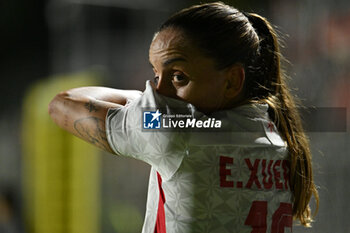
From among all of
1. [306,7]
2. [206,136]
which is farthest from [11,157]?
[306,7]

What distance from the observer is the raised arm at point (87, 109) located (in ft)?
2.29

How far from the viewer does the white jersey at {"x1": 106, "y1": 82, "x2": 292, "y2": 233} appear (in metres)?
0.66

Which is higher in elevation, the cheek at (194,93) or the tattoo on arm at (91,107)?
the cheek at (194,93)

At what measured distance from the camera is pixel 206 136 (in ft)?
2.22

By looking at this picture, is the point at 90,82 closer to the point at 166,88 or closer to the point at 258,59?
the point at 166,88

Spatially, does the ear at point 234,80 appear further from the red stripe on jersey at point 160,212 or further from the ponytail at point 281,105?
the red stripe on jersey at point 160,212

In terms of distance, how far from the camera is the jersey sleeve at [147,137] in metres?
0.65

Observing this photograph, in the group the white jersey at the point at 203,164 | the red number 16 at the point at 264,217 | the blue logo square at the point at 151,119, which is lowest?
the red number 16 at the point at 264,217

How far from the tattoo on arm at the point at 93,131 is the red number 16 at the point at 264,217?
24cm

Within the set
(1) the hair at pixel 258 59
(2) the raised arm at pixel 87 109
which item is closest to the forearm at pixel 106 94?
(2) the raised arm at pixel 87 109

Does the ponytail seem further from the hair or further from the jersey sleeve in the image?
the jersey sleeve

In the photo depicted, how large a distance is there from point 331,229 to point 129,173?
1.26 feet

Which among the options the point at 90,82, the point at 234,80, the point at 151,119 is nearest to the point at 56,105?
the point at 90,82

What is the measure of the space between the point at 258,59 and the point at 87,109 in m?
0.28
